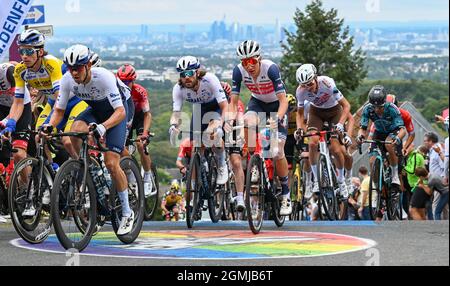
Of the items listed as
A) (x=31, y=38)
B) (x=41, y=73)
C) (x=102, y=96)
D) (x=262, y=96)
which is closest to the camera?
(x=102, y=96)

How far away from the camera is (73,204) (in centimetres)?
984

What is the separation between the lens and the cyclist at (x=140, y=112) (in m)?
14.6

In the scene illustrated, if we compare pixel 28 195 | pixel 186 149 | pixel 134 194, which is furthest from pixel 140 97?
pixel 28 195

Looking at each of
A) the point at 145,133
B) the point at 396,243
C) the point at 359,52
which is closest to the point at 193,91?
the point at 145,133

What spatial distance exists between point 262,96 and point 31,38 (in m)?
3.67

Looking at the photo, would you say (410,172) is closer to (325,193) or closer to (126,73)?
(325,193)

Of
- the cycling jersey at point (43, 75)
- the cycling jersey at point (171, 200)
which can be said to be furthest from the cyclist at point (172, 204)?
the cycling jersey at point (43, 75)

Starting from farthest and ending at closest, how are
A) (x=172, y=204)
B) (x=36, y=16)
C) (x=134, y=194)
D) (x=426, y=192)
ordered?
(x=172, y=204), (x=36, y=16), (x=426, y=192), (x=134, y=194)

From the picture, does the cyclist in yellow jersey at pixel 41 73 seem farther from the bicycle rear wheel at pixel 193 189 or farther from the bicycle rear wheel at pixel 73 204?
the bicycle rear wheel at pixel 193 189

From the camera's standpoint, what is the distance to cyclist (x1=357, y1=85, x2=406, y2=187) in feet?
50.8

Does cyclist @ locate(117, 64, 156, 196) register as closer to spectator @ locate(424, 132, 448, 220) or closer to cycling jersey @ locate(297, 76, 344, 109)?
cycling jersey @ locate(297, 76, 344, 109)

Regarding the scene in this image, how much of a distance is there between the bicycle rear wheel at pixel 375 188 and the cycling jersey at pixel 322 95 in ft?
3.76
